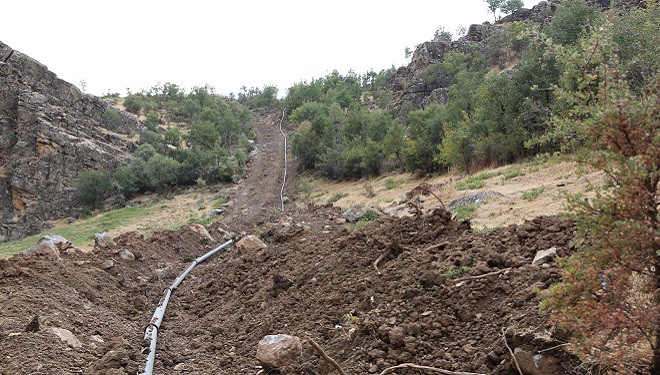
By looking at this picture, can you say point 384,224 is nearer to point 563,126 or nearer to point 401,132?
point 563,126

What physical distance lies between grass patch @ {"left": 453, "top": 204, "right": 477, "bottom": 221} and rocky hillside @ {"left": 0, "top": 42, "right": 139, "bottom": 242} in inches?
1194

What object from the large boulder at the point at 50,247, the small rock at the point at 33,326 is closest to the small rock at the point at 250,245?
the large boulder at the point at 50,247

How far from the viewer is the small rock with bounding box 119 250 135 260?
31.6 feet

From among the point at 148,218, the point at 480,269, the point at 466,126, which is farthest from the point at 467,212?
the point at 148,218

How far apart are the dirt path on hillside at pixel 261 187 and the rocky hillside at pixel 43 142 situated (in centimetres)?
1163

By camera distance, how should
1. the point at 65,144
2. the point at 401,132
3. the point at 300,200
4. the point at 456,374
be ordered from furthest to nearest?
the point at 65,144
the point at 401,132
the point at 300,200
the point at 456,374

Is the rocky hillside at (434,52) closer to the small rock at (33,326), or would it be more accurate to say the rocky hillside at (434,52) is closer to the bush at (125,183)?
the bush at (125,183)

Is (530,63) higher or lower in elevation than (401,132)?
higher

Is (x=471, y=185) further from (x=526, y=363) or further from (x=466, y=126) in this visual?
(x=526, y=363)

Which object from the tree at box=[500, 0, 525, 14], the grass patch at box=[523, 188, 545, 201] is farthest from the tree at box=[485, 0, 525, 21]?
the grass patch at box=[523, 188, 545, 201]

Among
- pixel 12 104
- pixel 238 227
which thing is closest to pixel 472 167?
pixel 238 227

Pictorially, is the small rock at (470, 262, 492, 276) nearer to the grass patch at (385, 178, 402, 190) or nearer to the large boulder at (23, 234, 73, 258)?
the large boulder at (23, 234, 73, 258)

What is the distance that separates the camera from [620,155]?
2.38 m

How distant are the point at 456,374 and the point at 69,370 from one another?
12.8ft
